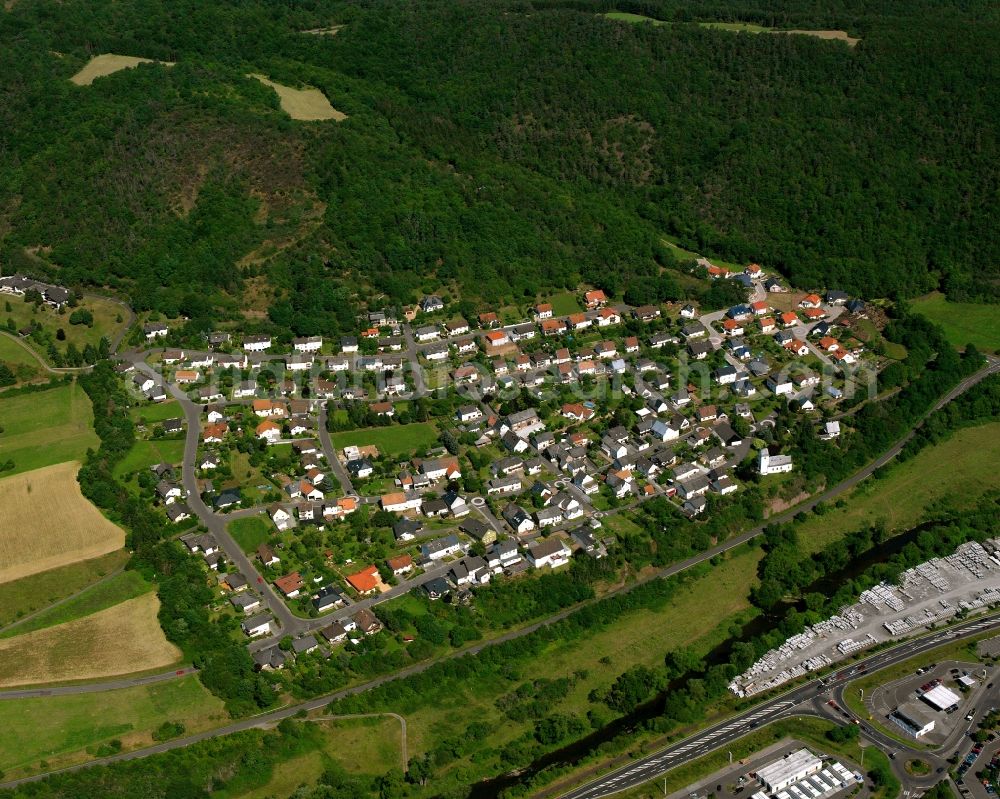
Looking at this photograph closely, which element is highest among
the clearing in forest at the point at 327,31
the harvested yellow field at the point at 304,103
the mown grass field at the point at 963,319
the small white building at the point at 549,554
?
the clearing in forest at the point at 327,31

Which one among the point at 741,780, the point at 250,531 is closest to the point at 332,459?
the point at 250,531

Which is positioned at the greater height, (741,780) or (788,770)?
(788,770)

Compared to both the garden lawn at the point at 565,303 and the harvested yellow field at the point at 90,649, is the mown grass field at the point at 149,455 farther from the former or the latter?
the garden lawn at the point at 565,303

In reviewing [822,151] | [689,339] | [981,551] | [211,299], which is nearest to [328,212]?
[211,299]

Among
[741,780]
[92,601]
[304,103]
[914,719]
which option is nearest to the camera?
[741,780]

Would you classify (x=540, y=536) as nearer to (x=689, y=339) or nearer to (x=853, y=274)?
(x=689, y=339)

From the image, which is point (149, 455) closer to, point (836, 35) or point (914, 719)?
point (914, 719)

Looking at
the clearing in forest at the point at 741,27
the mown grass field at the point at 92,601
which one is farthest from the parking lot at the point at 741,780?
the clearing in forest at the point at 741,27
